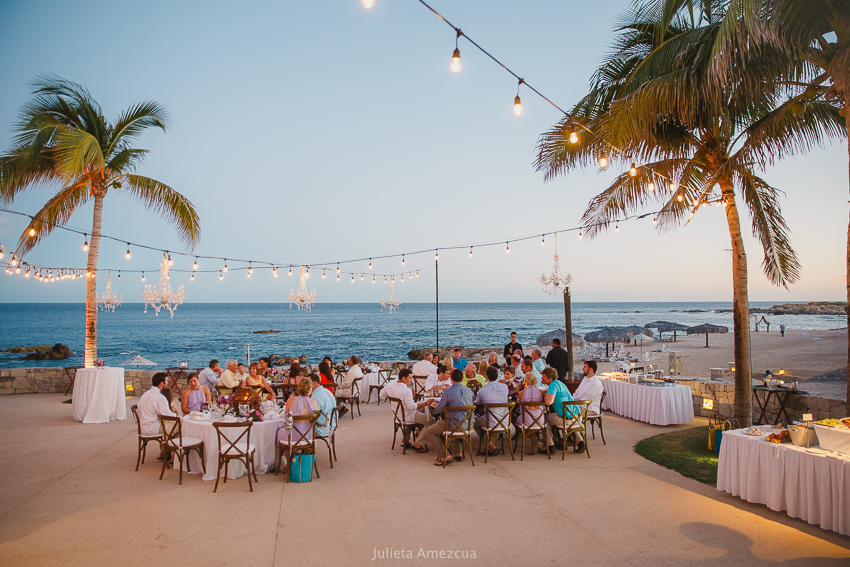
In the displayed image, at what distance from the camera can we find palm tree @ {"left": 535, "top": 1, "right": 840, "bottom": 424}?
6133mm

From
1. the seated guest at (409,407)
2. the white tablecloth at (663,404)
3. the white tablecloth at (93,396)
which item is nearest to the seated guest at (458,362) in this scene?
the seated guest at (409,407)

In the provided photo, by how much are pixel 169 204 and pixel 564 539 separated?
413 inches

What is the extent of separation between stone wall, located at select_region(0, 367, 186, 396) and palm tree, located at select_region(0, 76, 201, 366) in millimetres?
3481

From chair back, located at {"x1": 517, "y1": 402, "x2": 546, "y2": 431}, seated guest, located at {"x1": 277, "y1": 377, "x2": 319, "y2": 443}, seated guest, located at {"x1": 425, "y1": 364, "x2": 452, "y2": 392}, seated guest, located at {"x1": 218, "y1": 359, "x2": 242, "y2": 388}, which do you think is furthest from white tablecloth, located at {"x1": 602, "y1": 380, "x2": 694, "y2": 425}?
seated guest, located at {"x1": 218, "y1": 359, "x2": 242, "y2": 388}

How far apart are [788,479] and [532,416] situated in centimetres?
305

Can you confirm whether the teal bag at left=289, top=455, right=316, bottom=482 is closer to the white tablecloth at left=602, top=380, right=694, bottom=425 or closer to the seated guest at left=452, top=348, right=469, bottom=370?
the seated guest at left=452, top=348, right=469, bottom=370

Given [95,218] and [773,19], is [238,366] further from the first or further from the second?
[773,19]

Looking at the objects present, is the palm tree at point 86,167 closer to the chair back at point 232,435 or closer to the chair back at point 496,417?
the chair back at point 232,435

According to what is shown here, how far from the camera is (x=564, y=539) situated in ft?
14.1

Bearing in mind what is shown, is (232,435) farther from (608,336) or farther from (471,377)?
(608,336)

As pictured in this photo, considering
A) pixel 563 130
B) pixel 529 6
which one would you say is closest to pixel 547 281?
pixel 563 130

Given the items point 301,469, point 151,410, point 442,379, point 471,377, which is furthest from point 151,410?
point 471,377

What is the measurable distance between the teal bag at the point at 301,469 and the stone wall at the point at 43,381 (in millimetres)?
9377

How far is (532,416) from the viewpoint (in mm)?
6961
